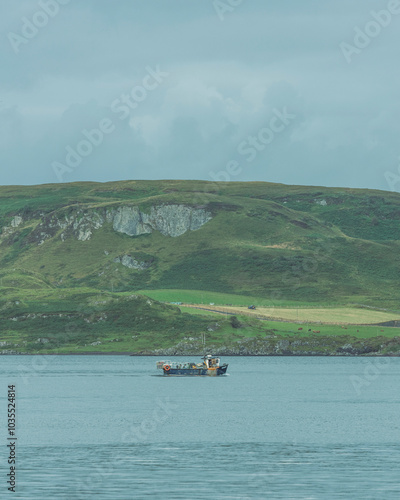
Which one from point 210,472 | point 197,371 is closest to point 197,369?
point 197,371

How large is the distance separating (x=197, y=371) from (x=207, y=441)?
90292 mm

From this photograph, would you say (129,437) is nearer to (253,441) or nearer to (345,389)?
(253,441)

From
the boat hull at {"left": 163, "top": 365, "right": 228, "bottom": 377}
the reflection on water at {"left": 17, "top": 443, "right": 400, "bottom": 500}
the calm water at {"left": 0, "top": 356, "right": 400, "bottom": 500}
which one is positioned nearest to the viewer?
the reflection on water at {"left": 17, "top": 443, "right": 400, "bottom": 500}

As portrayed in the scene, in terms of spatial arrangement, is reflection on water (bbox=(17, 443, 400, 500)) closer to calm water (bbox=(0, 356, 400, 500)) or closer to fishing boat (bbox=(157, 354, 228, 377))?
calm water (bbox=(0, 356, 400, 500))

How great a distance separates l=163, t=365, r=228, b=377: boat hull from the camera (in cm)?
16981

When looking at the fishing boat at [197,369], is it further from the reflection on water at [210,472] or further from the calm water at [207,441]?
the reflection on water at [210,472]

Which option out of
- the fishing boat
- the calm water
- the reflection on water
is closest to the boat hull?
the fishing boat

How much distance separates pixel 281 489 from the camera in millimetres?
58906

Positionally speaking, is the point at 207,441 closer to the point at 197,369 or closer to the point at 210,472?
the point at 210,472

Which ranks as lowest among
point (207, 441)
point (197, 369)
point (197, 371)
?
point (207, 441)

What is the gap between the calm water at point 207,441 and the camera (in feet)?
195

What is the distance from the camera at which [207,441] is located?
268ft

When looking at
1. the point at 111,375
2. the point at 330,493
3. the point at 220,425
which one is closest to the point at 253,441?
the point at 220,425

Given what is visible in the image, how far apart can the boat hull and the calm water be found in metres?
17.4
